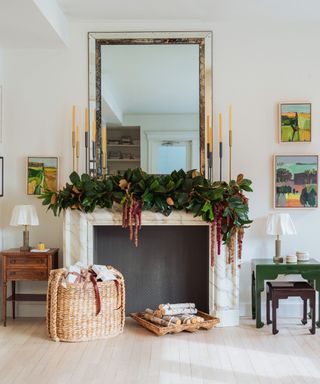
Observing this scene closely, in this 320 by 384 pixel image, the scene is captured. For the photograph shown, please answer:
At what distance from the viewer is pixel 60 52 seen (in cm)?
534

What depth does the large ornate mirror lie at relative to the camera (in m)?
5.26

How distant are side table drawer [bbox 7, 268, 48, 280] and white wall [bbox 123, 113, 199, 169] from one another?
1.50 metres

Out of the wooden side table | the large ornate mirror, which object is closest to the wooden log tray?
the wooden side table

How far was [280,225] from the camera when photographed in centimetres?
499

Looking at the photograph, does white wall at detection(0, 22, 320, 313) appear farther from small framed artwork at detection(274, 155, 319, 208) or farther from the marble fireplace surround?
the marble fireplace surround

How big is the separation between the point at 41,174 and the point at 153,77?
146cm

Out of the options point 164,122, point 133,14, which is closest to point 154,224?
point 164,122

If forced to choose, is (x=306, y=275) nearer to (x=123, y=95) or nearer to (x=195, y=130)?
(x=195, y=130)

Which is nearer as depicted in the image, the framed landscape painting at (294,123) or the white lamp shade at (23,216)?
the white lamp shade at (23,216)

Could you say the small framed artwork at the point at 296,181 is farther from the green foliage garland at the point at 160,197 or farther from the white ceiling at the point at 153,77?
the white ceiling at the point at 153,77

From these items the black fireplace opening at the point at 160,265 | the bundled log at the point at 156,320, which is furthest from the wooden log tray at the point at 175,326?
the black fireplace opening at the point at 160,265

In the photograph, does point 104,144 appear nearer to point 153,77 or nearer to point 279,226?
point 153,77

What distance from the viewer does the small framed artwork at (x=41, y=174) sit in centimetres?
533

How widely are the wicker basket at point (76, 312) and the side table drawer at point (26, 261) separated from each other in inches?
16.5
